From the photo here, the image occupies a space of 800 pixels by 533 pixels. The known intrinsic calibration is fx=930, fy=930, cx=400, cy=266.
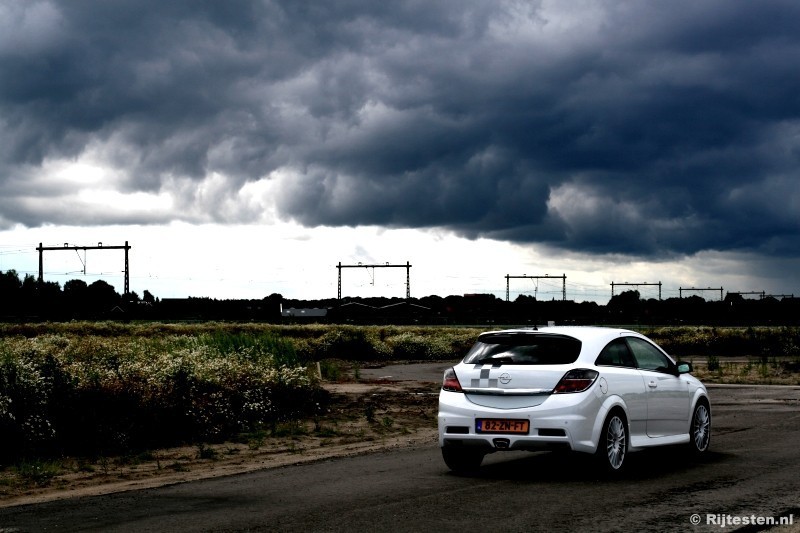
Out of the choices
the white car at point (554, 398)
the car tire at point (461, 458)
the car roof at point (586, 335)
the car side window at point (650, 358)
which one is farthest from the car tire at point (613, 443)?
the car tire at point (461, 458)

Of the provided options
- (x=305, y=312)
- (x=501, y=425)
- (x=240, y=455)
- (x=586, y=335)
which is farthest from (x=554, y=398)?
(x=305, y=312)

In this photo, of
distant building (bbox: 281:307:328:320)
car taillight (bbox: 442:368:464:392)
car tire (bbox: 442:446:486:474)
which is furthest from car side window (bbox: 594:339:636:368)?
distant building (bbox: 281:307:328:320)

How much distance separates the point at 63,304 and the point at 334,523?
99555 millimetres

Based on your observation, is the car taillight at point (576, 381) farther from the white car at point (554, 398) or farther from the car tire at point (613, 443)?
the car tire at point (613, 443)

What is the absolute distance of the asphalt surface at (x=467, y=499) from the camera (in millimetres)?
8055

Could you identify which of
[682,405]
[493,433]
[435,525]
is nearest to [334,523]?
[435,525]

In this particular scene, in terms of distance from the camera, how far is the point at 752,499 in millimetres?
9016

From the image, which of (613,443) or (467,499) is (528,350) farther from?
(467,499)

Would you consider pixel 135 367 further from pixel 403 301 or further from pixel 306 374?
pixel 403 301

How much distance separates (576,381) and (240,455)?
21.5 feet

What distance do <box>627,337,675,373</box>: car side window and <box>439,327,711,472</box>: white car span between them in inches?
2.7

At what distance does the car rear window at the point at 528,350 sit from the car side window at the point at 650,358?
4.47ft

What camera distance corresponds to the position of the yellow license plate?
408 inches

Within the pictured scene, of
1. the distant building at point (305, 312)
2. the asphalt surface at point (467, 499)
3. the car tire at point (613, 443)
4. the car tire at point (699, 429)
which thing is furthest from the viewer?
the distant building at point (305, 312)
